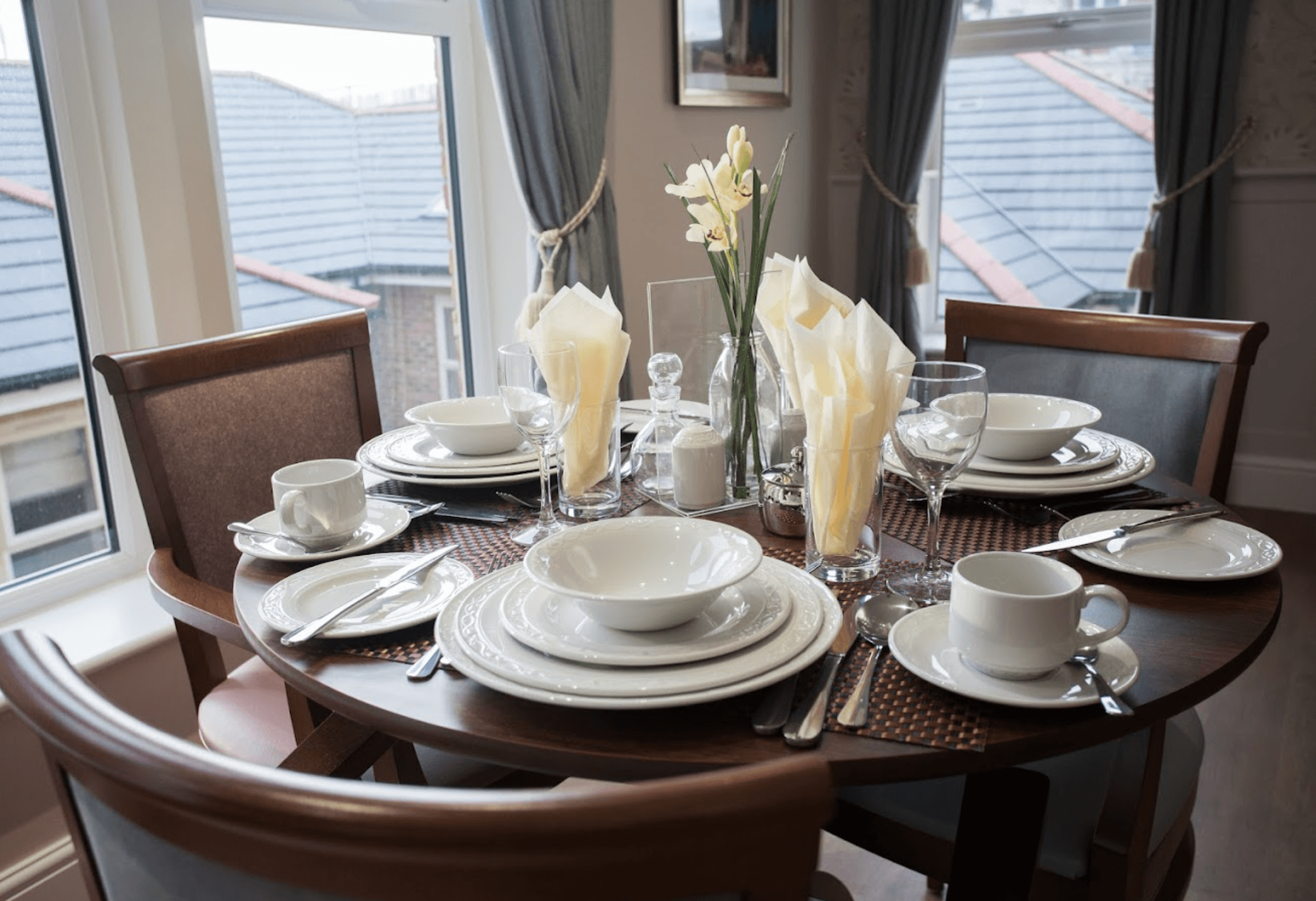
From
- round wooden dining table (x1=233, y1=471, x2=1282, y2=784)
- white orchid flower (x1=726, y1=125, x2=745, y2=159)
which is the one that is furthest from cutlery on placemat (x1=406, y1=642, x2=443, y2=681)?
white orchid flower (x1=726, y1=125, x2=745, y2=159)

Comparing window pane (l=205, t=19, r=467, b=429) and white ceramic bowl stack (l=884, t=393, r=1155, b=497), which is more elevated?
window pane (l=205, t=19, r=467, b=429)

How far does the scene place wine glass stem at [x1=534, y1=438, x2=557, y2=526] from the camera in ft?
3.94

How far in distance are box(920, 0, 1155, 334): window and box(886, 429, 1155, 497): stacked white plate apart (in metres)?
2.79

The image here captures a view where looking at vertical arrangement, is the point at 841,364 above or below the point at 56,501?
above

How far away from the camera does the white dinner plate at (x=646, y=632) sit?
0.83m

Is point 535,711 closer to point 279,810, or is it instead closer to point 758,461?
point 279,810

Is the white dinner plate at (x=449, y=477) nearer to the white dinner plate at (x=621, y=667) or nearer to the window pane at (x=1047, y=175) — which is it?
the white dinner plate at (x=621, y=667)

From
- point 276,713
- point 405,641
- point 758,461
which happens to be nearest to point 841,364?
point 758,461

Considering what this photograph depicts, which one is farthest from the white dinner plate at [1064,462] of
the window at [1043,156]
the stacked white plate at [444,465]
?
the window at [1043,156]

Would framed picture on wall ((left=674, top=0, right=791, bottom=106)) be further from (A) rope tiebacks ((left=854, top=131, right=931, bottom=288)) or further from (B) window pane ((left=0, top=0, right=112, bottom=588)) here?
(B) window pane ((left=0, top=0, right=112, bottom=588))

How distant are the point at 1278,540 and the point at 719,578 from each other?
304 cm

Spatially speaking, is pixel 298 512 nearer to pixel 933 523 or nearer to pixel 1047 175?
pixel 933 523

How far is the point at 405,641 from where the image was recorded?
96cm

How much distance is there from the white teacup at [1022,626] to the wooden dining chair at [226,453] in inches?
26.7
